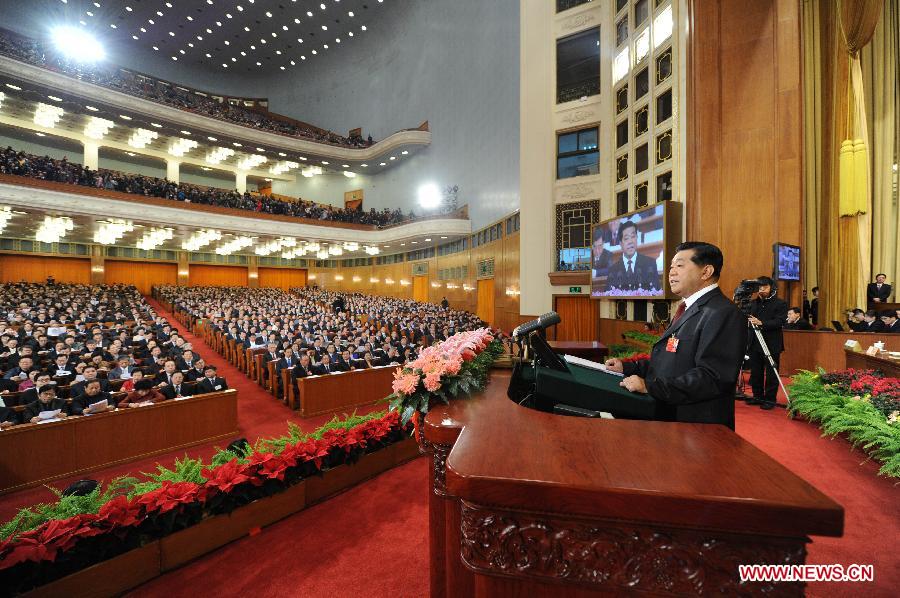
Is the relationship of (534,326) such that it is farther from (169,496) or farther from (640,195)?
(640,195)

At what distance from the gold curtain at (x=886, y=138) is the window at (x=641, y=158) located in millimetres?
4044

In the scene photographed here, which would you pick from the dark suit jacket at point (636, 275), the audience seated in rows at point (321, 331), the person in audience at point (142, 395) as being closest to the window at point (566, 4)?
the dark suit jacket at point (636, 275)

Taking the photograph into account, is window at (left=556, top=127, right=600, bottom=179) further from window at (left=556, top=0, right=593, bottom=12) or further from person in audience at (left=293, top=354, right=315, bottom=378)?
person in audience at (left=293, top=354, right=315, bottom=378)

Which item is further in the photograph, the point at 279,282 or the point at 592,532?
the point at 279,282

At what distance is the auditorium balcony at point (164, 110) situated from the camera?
643 inches

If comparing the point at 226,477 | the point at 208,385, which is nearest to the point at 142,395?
the point at 208,385

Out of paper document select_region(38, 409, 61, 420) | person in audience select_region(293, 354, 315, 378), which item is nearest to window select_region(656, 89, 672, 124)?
person in audience select_region(293, 354, 315, 378)

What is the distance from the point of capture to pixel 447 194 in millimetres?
20500

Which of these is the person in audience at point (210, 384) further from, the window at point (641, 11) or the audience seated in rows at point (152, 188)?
the audience seated in rows at point (152, 188)

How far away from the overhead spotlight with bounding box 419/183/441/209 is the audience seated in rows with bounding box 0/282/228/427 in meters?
13.9

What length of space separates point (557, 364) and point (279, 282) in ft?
→ 95.4

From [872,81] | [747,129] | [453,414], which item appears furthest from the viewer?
[872,81]

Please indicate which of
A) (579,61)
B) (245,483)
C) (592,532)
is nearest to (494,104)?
(579,61)

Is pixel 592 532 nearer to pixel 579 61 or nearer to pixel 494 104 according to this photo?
pixel 579 61
